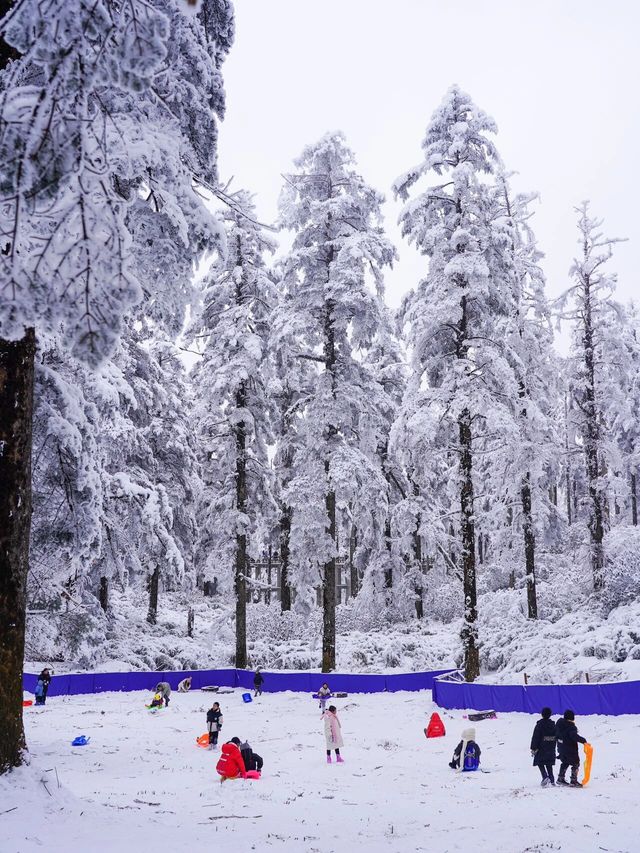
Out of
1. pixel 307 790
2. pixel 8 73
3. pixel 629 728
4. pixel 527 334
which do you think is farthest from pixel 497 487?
pixel 8 73

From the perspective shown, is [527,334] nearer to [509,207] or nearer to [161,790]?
[509,207]

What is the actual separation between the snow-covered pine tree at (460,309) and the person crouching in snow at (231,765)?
9.03 metres

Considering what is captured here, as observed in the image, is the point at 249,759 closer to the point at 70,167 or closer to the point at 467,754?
the point at 467,754

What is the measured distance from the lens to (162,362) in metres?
31.8

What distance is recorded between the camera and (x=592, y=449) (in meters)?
23.4

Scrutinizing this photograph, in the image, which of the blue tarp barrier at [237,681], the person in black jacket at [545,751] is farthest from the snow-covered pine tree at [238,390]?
the person in black jacket at [545,751]

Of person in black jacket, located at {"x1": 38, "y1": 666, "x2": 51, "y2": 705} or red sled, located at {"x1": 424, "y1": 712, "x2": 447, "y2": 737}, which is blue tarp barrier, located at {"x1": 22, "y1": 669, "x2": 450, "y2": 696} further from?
red sled, located at {"x1": 424, "y1": 712, "x2": 447, "y2": 737}

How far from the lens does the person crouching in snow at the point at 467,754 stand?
1149cm

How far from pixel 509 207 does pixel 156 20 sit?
22.5 meters

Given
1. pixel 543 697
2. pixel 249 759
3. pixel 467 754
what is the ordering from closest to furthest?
1. pixel 249 759
2. pixel 467 754
3. pixel 543 697

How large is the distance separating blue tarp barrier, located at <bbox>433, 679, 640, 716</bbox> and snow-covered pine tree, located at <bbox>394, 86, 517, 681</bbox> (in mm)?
1286

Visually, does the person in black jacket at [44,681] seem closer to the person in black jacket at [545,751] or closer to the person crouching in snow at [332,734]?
the person crouching in snow at [332,734]

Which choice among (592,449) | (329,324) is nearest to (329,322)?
(329,324)

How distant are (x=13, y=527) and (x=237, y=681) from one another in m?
17.4
